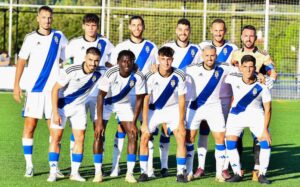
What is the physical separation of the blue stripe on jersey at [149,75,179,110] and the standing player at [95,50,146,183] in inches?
11.2

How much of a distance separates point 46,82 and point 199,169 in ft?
8.03

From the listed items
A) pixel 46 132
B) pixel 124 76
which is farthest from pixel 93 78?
pixel 46 132

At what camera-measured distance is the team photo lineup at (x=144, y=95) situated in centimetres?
1082

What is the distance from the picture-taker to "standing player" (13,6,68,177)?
1116 cm

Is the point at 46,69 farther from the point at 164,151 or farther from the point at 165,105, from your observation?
the point at 164,151

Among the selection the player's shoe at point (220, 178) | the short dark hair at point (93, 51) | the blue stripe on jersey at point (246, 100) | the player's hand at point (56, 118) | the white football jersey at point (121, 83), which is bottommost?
the player's shoe at point (220, 178)

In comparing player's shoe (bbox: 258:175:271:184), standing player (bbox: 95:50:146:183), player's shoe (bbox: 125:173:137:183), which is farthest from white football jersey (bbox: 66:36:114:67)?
player's shoe (bbox: 258:175:271:184)

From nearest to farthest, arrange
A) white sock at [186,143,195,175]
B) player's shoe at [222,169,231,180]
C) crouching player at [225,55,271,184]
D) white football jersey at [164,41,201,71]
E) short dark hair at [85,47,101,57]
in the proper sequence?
1. short dark hair at [85,47,101,57]
2. crouching player at [225,55,271,184]
3. player's shoe at [222,169,231,180]
4. white sock at [186,143,195,175]
5. white football jersey at [164,41,201,71]

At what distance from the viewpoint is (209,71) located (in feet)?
36.6

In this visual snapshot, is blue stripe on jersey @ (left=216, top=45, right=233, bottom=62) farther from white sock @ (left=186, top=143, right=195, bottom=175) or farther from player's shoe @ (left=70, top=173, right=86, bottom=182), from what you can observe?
player's shoe @ (left=70, top=173, right=86, bottom=182)

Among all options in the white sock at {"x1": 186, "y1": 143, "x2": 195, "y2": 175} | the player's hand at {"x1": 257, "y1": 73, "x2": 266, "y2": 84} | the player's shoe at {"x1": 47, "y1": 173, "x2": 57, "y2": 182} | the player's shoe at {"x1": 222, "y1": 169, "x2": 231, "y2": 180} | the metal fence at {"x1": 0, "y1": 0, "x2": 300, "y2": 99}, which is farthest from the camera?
the metal fence at {"x1": 0, "y1": 0, "x2": 300, "y2": 99}

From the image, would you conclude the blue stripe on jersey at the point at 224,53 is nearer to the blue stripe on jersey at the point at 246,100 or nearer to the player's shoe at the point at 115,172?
the blue stripe on jersey at the point at 246,100

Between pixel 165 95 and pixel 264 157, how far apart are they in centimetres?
156

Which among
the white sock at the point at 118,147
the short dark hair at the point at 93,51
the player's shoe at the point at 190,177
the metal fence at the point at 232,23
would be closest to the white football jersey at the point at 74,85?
the short dark hair at the point at 93,51
